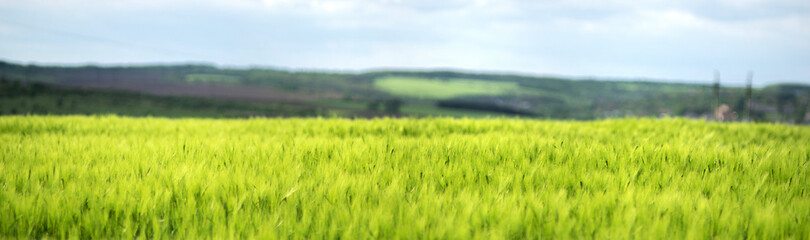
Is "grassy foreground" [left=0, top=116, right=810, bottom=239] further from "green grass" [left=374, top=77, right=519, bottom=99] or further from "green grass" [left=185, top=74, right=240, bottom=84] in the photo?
"green grass" [left=185, top=74, right=240, bottom=84]

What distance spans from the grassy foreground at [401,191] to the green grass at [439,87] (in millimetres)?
98868

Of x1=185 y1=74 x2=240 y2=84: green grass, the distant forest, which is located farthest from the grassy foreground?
x1=185 y1=74 x2=240 y2=84: green grass

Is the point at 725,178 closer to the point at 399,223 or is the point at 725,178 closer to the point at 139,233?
the point at 399,223

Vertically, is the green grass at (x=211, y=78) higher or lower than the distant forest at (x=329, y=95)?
higher

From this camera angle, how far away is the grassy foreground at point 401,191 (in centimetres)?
249

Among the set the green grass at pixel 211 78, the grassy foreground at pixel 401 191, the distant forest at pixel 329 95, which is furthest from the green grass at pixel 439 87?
the grassy foreground at pixel 401 191

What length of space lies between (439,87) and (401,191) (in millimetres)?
116913

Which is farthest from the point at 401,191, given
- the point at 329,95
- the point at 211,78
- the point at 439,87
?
the point at 439,87

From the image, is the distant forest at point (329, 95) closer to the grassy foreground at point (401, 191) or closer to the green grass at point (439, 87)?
the green grass at point (439, 87)

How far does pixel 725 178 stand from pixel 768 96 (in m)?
94.4

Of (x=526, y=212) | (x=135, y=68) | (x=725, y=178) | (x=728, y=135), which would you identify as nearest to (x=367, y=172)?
(x=526, y=212)

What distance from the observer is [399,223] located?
8.09 ft

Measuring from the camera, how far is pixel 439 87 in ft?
391

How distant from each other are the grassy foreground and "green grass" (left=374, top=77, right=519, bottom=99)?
98.9 m
